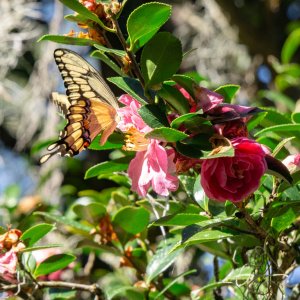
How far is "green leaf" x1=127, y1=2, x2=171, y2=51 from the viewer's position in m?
0.89

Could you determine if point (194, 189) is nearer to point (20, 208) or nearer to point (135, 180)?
point (135, 180)

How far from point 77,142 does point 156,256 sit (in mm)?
416

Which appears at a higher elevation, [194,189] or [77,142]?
[77,142]

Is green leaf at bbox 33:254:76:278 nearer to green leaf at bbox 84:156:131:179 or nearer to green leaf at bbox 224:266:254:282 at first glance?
green leaf at bbox 84:156:131:179

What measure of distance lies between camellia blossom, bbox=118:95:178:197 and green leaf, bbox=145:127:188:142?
4 cm

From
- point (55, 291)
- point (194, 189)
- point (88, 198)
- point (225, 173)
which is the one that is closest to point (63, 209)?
point (88, 198)

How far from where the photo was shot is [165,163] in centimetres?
87

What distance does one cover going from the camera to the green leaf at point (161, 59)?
89 cm

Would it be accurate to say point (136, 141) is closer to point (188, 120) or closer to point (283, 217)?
point (188, 120)

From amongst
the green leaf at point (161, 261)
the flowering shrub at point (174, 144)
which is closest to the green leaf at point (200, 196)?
the flowering shrub at point (174, 144)

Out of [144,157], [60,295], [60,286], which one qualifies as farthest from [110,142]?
[60,295]

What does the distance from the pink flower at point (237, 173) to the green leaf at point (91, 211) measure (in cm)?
62

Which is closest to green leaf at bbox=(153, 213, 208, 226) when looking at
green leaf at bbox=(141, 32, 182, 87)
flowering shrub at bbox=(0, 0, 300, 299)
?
flowering shrub at bbox=(0, 0, 300, 299)

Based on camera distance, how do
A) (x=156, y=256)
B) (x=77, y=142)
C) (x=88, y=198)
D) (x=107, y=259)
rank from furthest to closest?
(x=107, y=259) → (x=88, y=198) → (x=156, y=256) → (x=77, y=142)
